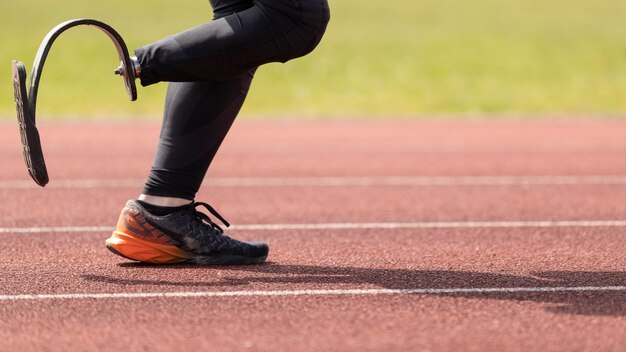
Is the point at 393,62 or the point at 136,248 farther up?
the point at 136,248

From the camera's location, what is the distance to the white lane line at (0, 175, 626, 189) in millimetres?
8445

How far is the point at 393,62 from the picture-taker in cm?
2502

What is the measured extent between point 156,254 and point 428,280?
114cm

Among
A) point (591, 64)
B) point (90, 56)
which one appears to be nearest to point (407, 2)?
point (591, 64)

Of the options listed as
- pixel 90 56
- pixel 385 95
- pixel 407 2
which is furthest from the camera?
pixel 407 2

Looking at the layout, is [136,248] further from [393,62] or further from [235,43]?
[393,62]

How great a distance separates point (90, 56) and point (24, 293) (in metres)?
21.0

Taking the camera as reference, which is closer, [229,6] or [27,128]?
[27,128]

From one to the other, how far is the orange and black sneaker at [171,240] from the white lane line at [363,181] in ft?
11.9

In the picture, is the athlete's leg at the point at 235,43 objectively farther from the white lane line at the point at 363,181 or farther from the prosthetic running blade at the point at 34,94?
the white lane line at the point at 363,181

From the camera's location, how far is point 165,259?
15.5 ft

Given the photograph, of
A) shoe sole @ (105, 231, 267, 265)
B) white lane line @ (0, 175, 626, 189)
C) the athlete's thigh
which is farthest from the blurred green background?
the athlete's thigh

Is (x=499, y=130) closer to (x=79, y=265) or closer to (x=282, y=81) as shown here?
(x=282, y=81)

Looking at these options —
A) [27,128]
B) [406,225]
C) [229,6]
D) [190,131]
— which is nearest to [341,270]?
[190,131]
